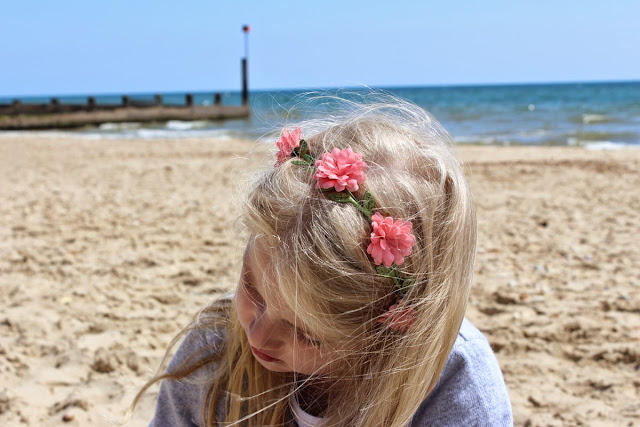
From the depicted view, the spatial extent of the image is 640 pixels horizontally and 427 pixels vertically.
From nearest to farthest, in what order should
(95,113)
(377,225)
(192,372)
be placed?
(377,225) → (192,372) → (95,113)

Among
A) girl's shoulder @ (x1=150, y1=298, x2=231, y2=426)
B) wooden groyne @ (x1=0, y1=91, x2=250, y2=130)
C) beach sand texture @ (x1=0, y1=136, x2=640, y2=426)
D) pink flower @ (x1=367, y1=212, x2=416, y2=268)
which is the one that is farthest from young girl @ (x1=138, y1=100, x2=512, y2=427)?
wooden groyne @ (x1=0, y1=91, x2=250, y2=130)

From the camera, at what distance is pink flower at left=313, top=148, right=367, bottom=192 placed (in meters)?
1.07

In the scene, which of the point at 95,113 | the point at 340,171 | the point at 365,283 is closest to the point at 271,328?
the point at 365,283

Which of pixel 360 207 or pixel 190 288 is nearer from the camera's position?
pixel 360 207

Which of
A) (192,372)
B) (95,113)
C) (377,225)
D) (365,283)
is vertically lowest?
(192,372)

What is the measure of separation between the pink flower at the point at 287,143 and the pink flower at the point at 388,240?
0.31 m

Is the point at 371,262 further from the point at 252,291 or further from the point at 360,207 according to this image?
the point at 252,291

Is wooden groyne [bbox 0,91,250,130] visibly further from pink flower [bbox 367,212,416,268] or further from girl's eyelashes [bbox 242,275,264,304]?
pink flower [bbox 367,212,416,268]

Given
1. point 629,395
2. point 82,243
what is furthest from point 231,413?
point 82,243

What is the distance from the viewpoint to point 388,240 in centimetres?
103

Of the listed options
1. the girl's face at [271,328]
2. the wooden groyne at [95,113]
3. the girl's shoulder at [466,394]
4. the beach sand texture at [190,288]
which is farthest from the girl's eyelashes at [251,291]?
the wooden groyne at [95,113]

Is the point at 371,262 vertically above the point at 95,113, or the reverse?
the point at 95,113

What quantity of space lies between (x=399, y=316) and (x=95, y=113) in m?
21.0

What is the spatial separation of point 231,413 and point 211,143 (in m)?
11.7
